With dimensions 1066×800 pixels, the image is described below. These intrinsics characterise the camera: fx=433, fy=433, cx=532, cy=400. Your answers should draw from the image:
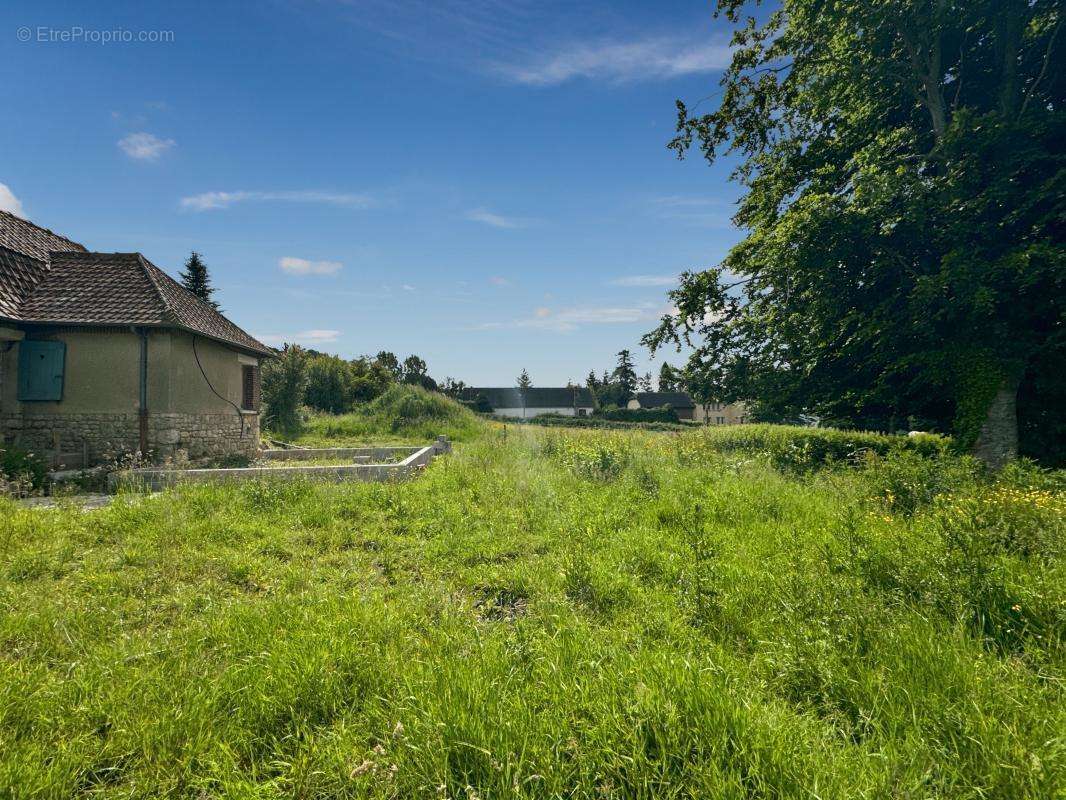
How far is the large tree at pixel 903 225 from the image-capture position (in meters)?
9.16

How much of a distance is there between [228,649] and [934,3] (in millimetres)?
16743

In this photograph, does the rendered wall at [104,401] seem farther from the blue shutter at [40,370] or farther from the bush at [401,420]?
the bush at [401,420]

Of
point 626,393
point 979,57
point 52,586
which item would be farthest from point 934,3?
point 626,393

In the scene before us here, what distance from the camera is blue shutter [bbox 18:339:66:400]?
10469mm

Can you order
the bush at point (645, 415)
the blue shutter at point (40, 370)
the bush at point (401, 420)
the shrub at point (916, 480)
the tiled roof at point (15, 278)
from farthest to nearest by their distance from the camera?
the bush at point (645, 415) < the bush at point (401, 420) < the blue shutter at point (40, 370) < the tiled roof at point (15, 278) < the shrub at point (916, 480)

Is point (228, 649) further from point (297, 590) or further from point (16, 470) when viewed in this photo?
point (16, 470)

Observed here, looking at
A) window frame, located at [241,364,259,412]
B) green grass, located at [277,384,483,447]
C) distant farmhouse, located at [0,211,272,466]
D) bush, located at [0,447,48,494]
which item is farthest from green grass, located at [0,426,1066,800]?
green grass, located at [277,384,483,447]

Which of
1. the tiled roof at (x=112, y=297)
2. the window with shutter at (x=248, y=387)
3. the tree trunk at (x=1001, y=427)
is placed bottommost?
the tree trunk at (x=1001, y=427)

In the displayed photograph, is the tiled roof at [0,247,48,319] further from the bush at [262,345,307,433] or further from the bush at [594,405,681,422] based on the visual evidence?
the bush at [594,405,681,422]

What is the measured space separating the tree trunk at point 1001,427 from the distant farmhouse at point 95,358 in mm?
19399

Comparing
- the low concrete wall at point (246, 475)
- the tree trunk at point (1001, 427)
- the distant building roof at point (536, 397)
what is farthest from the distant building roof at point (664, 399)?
the low concrete wall at point (246, 475)

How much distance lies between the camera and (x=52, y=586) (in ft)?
13.9

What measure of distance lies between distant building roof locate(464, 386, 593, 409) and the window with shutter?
2215 inches

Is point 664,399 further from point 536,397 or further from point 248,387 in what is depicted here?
point 248,387
